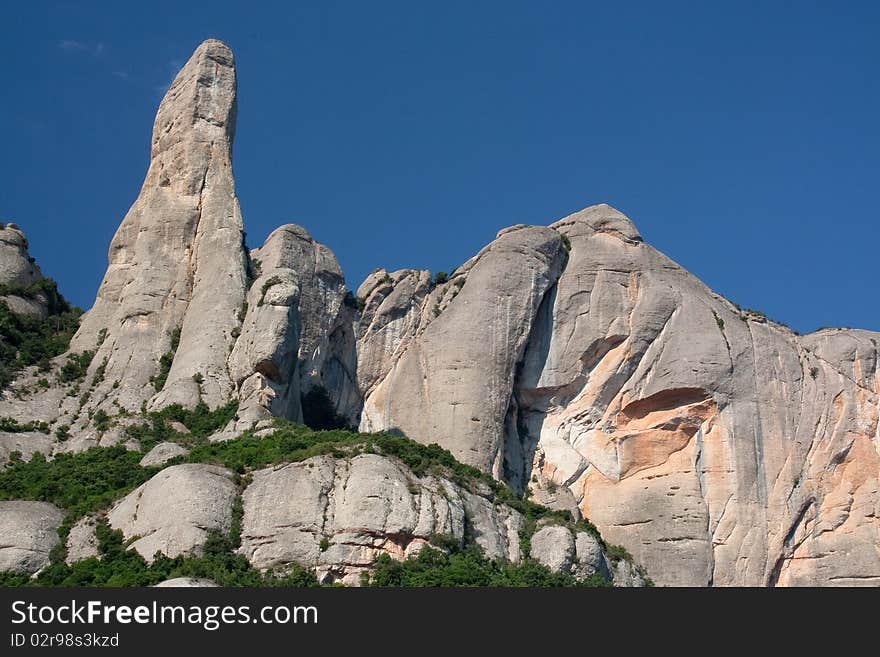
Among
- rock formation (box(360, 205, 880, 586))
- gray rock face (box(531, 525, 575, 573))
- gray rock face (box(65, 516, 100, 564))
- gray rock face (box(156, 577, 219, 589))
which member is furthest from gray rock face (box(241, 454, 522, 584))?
rock formation (box(360, 205, 880, 586))

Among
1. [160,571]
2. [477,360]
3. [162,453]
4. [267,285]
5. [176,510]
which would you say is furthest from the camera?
[477,360]

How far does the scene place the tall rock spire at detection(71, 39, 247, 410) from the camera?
6275cm

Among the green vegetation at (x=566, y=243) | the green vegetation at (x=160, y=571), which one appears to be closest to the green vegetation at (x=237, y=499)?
the green vegetation at (x=160, y=571)

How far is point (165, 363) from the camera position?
63.8m

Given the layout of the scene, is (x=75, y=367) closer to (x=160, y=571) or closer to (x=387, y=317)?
(x=387, y=317)

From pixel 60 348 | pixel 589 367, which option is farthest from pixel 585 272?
pixel 60 348

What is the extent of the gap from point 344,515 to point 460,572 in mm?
3500

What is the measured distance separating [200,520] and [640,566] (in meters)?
16.2

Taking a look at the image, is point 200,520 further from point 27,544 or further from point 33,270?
point 33,270

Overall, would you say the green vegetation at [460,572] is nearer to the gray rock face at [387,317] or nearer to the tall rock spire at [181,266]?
the tall rock spire at [181,266]

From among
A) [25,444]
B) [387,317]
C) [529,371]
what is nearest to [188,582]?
[25,444]

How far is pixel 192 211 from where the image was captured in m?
68.4

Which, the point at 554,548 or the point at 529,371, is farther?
the point at 529,371

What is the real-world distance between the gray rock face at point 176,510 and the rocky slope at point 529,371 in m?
5.44
